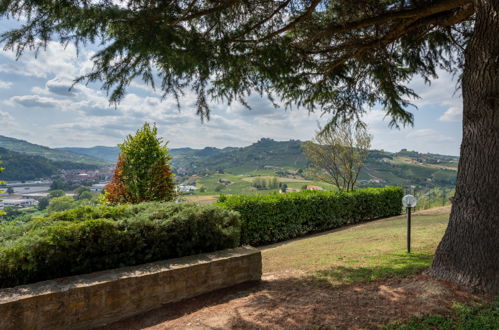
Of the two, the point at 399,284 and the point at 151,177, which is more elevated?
the point at 151,177

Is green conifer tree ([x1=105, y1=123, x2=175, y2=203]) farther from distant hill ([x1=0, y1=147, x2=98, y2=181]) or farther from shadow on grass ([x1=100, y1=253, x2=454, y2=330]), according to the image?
distant hill ([x1=0, y1=147, x2=98, y2=181])

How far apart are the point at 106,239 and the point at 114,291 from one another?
0.67 metres

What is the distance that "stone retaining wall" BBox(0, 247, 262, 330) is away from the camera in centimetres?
282

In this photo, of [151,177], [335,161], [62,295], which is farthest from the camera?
[335,161]

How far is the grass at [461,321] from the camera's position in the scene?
2.58m

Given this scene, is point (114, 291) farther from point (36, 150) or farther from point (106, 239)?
point (36, 150)

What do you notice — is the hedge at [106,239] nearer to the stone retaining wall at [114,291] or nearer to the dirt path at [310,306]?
the stone retaining wall at [114,291]

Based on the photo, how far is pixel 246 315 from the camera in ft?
10.1

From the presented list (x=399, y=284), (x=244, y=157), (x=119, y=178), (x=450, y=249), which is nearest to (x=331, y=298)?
(x=399, y=284)

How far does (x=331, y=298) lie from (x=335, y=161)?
746 inches

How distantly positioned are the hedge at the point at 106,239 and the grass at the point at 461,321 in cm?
274

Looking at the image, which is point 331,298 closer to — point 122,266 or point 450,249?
point 450,249

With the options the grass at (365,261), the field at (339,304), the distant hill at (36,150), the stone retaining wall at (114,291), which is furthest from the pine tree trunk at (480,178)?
the distant hill at (36,150)

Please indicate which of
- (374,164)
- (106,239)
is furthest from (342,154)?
(374,164)
